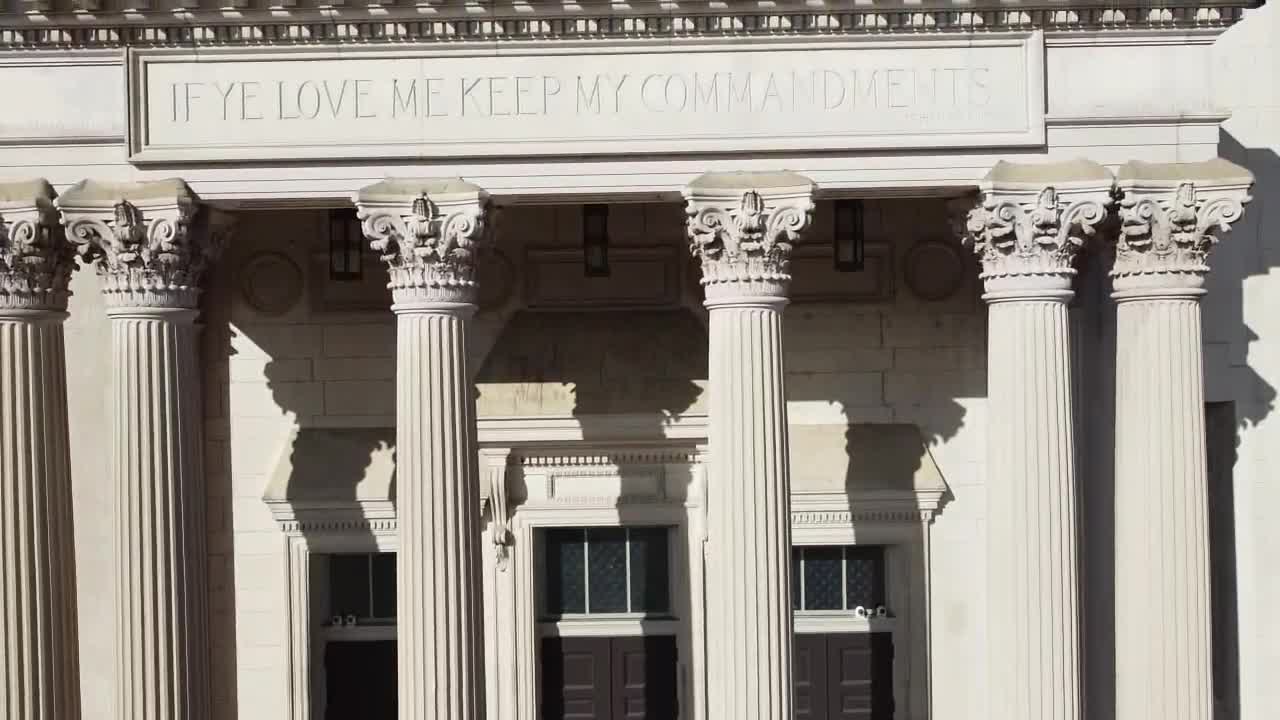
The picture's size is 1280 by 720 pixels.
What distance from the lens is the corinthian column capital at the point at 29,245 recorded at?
14836 millimetres

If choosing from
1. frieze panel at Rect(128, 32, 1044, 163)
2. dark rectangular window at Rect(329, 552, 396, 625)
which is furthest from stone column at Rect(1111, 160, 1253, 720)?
dark rectangular window at Rect(329, 552, 396, 625)

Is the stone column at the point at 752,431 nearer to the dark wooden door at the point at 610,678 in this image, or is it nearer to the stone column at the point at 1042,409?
the stone column at the point at 1042,409

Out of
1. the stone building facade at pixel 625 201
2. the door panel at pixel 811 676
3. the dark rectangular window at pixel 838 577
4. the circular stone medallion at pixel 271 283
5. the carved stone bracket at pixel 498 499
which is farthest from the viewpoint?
the dark rectangular window at pixel 838 577

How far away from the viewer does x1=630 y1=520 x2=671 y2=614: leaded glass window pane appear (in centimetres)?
1867

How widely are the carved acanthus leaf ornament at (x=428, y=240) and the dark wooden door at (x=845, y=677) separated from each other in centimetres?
656

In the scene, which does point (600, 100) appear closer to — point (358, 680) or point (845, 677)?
point (845, 677)

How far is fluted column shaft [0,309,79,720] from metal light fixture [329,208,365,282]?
3564mm

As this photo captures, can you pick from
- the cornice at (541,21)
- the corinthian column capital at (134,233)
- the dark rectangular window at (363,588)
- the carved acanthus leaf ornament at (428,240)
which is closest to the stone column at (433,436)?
the carved acanthus leaf ornament at (428,240)

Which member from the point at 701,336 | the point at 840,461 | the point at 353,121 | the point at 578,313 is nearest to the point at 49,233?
the point at 353,121

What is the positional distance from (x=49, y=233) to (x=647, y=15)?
608 centimetres

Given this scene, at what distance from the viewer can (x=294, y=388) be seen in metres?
18.4

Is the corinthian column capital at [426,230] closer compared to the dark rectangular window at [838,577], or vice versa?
the corinthian column capital at [426,230]

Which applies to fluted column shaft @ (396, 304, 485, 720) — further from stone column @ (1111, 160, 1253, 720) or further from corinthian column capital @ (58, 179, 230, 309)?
stone column @ (1111, 160, 1253, 720)

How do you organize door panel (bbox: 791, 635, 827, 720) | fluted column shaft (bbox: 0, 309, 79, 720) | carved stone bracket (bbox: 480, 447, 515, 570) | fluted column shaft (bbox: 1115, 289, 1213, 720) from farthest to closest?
door panel (bbox: 791, 635, 827, 720)
carved stone bracket (bbox: 480, 447, 515, 570)
fluted column shaft (bbox: 0, 309, 79, 720)
fluted column shaft (bbox: 1115, 289, 1213, 720)
